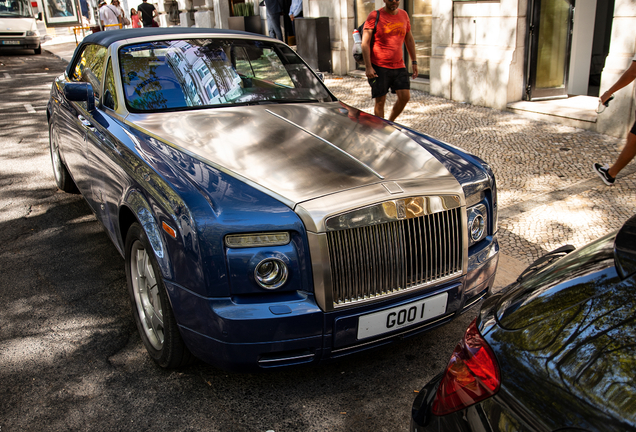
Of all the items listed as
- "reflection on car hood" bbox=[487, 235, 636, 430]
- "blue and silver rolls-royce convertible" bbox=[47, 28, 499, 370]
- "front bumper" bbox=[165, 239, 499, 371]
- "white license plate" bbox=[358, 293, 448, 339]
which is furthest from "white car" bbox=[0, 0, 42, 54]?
"reflection on car hood" bbox=[487, 235, 636, 430]

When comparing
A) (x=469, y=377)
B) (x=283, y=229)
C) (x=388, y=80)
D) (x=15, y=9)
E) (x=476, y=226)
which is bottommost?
(x=476, y=226)

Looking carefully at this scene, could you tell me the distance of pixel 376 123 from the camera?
152 inches

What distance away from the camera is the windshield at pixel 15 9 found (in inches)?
936

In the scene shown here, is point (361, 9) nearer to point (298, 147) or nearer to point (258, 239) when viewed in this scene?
point (298, 147)

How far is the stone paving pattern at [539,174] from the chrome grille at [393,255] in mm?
1765

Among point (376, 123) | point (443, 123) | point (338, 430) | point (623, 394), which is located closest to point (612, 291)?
point (623, 394)

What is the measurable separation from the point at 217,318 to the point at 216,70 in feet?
7.44

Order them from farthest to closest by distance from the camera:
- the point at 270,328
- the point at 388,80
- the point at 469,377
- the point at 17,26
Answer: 1. the point at 17,26
2. the point at 388,80
3. the point at 270,328
4. the point at 469,377

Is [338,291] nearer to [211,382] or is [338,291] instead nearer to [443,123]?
[211,382]

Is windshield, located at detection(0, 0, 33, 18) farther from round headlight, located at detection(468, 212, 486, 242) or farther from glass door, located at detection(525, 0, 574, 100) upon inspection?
round headlight, located at detection(468, 212, 486, 242)

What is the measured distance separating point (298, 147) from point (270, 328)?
1155mm

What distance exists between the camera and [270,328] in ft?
8.09

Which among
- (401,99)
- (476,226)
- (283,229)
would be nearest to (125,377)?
(283,229)

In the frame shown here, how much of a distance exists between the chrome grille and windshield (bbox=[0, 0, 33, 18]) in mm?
26450
